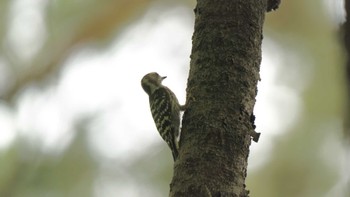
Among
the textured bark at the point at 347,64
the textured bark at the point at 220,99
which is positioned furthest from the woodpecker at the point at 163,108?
the textured bark at the point at 347,64

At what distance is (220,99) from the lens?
1.62 metres

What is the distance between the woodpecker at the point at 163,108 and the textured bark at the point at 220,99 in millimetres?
722

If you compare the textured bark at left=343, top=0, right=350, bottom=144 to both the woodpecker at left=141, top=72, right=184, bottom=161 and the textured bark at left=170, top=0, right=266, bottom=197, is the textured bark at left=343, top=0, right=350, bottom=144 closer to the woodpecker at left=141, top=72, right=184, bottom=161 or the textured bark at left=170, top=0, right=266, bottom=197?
the textured bark at left=170, top=0, right=266, bottom=197

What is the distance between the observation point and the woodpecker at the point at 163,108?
273cm

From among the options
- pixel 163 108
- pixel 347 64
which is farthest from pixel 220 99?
pixel 163 108

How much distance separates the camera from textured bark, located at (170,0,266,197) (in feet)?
4.75

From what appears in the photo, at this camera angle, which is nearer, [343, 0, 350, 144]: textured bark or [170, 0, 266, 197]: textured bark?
[343, 0, 350, 144]: textured bark

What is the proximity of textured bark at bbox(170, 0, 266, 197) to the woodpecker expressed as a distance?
2.37 feet

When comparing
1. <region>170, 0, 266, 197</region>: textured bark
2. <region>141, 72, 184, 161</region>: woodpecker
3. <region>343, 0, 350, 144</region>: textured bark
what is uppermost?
<region>141, 72, 184, 161</region>: woodpecker

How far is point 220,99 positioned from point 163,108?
1.40 meters

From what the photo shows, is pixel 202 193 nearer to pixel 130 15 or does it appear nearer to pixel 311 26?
pixel 311 26

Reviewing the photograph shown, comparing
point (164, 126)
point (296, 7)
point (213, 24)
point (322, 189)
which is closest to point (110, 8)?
point (164, 126)

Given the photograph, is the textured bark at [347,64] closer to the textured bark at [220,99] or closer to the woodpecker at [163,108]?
the textured bark at [220,99]

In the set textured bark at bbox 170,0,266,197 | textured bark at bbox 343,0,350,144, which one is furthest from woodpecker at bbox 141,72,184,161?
textured bark at bbox 343,0,350,144
